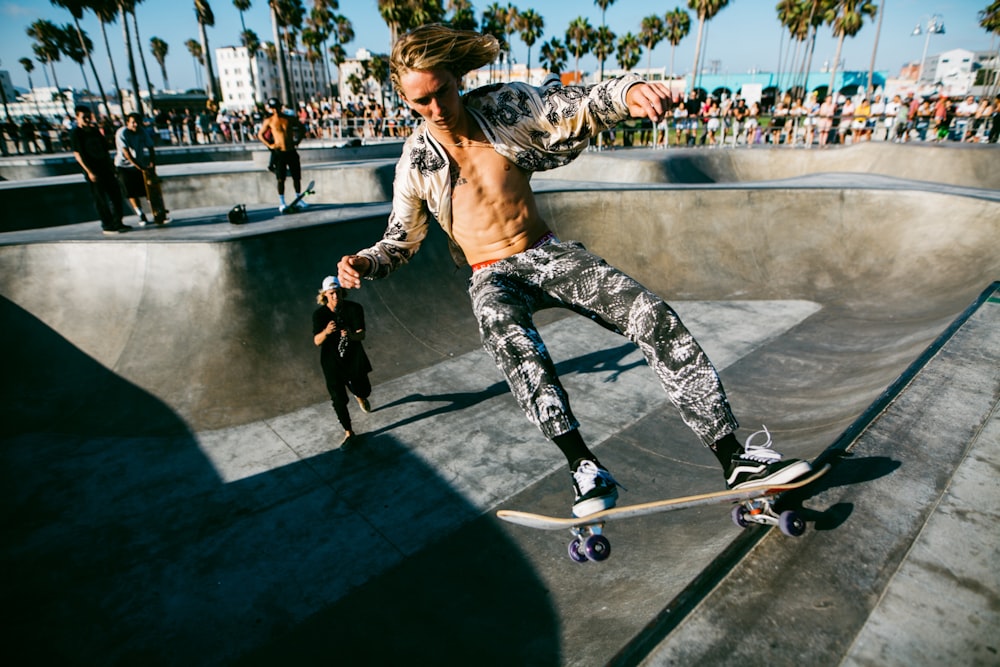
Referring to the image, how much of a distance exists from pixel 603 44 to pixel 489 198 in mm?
71431

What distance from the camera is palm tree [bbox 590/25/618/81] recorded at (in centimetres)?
6298

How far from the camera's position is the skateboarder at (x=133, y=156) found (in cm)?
892

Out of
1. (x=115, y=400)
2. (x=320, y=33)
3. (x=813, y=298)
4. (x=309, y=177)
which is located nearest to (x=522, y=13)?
(x=320, y=33)

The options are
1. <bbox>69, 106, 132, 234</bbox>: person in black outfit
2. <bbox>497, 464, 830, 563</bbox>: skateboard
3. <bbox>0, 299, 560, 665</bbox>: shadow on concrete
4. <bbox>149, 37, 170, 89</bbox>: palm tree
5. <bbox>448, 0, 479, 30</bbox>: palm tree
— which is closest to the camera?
<bbox>497, 464, 830, 563</bbox>: skateboard

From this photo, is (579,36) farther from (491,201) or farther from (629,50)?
(491,201)

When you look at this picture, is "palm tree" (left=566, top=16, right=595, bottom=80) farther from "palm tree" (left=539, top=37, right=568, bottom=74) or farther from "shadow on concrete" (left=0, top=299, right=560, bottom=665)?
"shadow on concrete" (left=0, top=299, right=560, bottom=665)

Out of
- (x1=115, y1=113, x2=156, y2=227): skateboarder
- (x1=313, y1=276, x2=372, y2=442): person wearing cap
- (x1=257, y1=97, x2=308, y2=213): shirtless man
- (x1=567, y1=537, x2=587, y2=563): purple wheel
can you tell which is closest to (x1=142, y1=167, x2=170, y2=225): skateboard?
(x1=115, y1=113, x2=156, y2=227): skateboarder

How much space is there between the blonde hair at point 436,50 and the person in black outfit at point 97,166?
8318mm

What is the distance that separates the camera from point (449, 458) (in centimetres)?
550

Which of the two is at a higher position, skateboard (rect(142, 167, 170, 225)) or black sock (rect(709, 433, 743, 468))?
skateboard (rect(142, 167, 170, 225))

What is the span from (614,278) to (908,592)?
1644 mm

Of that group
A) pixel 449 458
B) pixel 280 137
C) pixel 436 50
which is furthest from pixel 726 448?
pixel 280 137

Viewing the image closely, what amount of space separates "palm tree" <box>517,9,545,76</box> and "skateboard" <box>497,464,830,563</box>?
225ft

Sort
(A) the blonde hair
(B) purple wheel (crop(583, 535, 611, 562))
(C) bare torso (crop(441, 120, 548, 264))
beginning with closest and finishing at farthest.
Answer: (B) purple wheel (crop(583, 535, 611, 562))
(A) the blonde hair
(C) bare torso (crop(441, 120, 548, 264))
